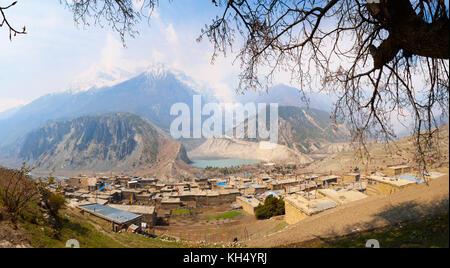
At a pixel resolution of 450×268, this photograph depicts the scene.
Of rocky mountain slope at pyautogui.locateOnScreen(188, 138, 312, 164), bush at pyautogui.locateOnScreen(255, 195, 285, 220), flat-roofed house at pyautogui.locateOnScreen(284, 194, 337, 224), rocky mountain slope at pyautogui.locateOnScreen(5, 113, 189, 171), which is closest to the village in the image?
flat-roofed house at pyautogui.locateOnScreen(284, 194, 337, 224)

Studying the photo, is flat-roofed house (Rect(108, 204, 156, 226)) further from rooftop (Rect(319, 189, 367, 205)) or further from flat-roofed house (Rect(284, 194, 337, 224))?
rooftop (Rect(319, 189, 367, 205))

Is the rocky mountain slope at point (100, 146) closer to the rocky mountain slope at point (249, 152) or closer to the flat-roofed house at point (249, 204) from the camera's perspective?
the rocky mountain slope at point (249, 152)

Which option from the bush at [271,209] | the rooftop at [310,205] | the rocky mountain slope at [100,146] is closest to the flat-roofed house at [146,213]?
the bush at [271,209]
